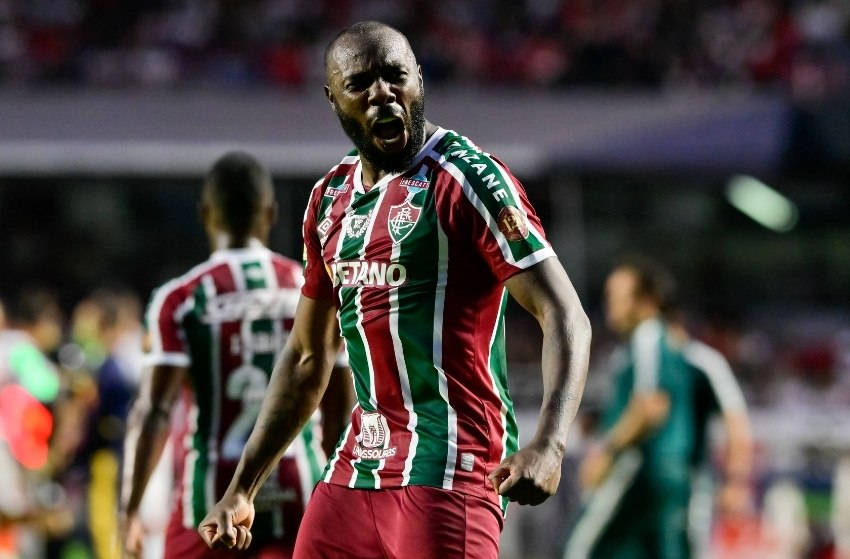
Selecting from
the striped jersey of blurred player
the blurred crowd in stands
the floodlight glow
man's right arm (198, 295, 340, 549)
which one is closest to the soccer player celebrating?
man's right arm (198, 295, 340, 549)

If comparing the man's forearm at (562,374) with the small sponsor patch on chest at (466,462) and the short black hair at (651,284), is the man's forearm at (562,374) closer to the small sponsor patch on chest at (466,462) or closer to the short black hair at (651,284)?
the small sponsor patch on chest at (466,462)

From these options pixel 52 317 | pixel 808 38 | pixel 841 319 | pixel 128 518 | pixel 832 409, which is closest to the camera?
pixel 128 518

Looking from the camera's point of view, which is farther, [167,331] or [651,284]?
[651,284]

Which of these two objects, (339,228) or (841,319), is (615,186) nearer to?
(841,319)

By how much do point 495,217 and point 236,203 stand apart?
6.83ft

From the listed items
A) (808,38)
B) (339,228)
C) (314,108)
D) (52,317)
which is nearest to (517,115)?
(314,108)

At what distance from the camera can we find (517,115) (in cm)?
2078

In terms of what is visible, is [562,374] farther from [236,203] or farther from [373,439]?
[236,203]

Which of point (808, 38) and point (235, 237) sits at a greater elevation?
point (808, 38)

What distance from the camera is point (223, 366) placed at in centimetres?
489

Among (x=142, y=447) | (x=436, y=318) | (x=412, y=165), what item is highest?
(x=412, y=165)

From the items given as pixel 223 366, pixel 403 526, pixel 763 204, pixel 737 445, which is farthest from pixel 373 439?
pixel 763 204

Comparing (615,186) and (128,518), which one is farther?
(615,186)

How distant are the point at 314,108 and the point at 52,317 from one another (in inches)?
376
